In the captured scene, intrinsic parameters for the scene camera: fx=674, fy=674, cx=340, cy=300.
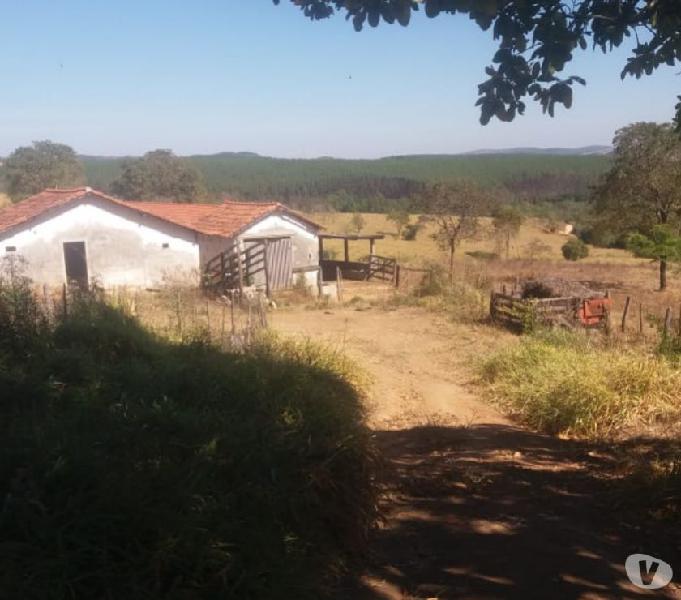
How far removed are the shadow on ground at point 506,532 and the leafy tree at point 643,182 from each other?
19.1m

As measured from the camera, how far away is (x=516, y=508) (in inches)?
170

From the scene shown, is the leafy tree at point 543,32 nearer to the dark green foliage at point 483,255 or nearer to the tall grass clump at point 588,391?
the tall grass clump at point 588,391

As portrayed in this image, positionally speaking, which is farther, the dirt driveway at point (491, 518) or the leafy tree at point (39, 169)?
the leafy tree at point (39, 169)

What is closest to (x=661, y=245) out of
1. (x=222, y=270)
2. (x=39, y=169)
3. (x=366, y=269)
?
(x=222, y=270)

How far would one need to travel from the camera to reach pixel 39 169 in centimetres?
4447

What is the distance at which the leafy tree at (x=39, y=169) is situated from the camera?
43969 millimetres

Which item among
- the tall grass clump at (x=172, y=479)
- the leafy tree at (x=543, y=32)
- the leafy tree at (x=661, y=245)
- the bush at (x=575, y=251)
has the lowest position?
the bush at (x=575, y=251)

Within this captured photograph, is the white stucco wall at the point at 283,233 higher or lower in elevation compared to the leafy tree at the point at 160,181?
lower

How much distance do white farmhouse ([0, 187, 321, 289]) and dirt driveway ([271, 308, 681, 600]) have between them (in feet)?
49.6

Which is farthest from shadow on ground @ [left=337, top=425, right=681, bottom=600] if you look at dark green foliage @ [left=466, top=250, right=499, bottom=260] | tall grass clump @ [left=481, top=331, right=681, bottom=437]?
dark green foliage @ [left=466, top=250, right=499, bottom=260]

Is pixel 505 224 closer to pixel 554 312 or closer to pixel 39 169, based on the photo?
pixel 554 312

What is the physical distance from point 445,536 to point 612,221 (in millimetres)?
22581

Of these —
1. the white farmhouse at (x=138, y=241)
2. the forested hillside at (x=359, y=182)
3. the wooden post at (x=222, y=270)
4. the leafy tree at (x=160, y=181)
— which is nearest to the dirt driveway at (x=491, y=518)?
the wooden post at (x=222, y=270)

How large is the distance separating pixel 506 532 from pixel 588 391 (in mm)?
3642
